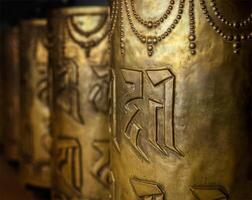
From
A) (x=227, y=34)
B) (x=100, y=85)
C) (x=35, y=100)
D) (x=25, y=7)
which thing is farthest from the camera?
(x=25, y=7)

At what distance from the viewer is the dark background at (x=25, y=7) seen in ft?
6.12

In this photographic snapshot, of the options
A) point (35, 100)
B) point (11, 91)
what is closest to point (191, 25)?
point (35, 100)

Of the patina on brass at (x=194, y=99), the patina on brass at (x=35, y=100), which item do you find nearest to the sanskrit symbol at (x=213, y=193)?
the patina on brass at (x=194, y=99)

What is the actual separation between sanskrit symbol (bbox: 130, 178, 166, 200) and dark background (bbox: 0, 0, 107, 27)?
97 centimetres

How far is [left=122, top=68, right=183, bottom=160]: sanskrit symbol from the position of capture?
2.52 feet

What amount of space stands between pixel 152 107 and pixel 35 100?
3.06 feet

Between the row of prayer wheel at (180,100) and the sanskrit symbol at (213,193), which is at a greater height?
the row of prayer wheel at (180,100)

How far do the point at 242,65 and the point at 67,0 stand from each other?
1.22 metres

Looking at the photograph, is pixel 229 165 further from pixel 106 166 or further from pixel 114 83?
pixel 106 166

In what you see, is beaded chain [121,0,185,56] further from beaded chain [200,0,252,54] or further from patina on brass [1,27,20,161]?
patina on brass [1,27,20,161]

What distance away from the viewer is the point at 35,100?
166cm

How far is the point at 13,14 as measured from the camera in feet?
9.04

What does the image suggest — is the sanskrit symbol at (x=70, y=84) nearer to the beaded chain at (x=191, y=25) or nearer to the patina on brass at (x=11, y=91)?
the beaded chain at (x=191, y=25)

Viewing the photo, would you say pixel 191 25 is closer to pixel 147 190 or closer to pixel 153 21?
pixel 153 21
